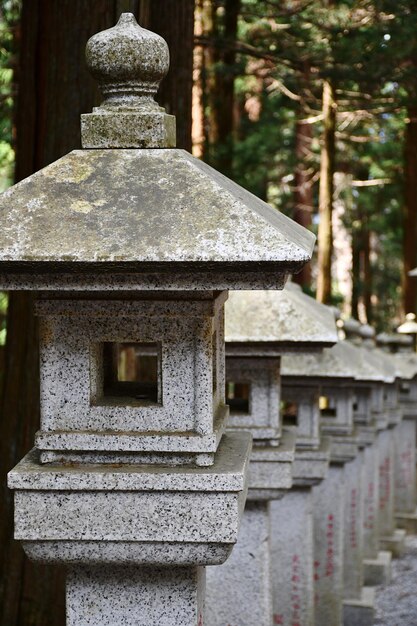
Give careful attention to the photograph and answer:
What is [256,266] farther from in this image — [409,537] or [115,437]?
[409,537]

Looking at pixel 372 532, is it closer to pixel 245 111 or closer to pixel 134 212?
pixel 134 212

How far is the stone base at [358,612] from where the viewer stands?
514 inches

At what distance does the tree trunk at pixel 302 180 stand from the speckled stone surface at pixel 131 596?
55.0 feet

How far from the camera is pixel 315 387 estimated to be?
30.2 ft

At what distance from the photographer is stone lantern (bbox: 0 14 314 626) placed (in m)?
4.04

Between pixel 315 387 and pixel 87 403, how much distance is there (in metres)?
5.06

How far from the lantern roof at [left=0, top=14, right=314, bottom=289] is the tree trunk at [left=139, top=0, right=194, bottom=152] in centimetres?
421

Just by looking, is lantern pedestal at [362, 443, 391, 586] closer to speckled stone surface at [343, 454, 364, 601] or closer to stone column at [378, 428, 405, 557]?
stone column at [378, 428, 405, 557]

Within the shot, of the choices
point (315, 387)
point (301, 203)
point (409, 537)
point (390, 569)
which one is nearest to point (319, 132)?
point (301, 203)

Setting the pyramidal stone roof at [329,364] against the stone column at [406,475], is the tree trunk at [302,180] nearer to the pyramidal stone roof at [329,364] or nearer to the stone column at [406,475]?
the stone column at [406,475]

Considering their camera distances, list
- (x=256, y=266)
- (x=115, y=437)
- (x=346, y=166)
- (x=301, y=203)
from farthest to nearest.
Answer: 1. (x=346, y=166)
2. (x=301, y=203)
3. (x=115, y=437)
4. (x=256, y=266)

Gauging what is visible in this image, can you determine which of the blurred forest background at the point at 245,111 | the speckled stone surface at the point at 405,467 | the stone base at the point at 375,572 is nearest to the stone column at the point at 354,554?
the stone base at the point at 375,572

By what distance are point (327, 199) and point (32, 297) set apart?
9.02m

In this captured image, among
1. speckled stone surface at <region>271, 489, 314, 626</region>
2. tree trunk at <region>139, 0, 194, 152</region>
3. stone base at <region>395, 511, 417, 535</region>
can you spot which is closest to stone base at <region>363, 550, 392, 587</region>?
stone base at <region>395, 511, 417, 535</region>
